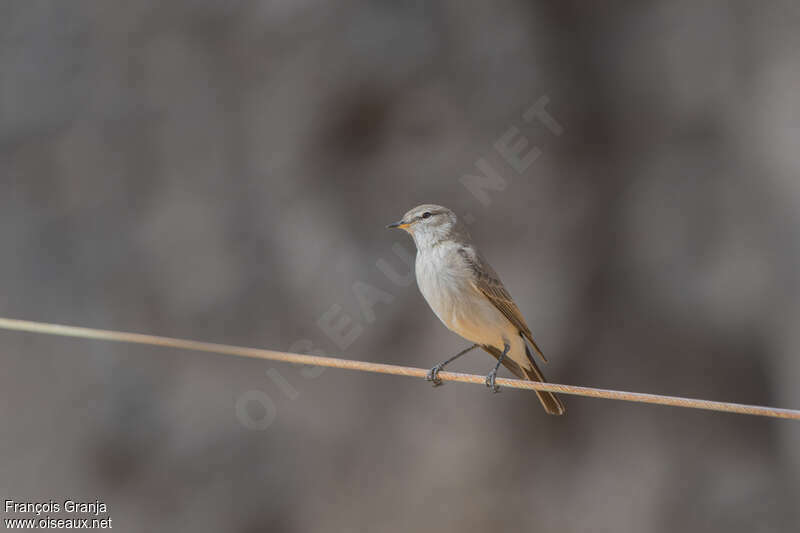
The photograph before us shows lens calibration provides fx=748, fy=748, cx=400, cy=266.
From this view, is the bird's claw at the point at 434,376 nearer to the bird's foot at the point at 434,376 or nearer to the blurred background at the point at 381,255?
the bird's foot at the point at 434,376

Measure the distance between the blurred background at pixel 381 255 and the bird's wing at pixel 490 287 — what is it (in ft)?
7.64

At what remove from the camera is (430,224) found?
9.71ft

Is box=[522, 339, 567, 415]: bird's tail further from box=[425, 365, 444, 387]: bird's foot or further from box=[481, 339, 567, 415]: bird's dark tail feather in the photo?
box=[425, 365, 444, 387]: bird's foot

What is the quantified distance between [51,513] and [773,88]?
6.02 meters

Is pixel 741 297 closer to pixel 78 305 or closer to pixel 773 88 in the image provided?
pixel 773 88

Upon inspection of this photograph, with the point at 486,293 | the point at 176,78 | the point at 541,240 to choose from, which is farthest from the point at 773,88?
the point at 176,78

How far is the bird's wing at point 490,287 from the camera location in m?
2.95

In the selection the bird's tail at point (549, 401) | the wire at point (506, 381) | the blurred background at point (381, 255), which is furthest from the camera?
the blurred background at point (381, 255)

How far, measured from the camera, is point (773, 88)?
17.2ft

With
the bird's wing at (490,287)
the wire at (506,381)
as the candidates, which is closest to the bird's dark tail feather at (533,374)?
the bird's wing at (490,287)

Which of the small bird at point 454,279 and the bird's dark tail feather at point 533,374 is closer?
the small bird at point 454,279

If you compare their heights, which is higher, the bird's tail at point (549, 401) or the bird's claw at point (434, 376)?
the bird's claw at point (434, 376)

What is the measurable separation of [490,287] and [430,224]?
0.35 metres

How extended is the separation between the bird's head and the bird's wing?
9 centimetres
